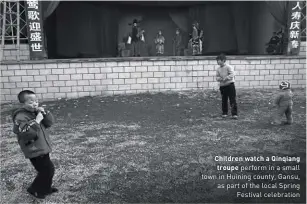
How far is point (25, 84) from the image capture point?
775 centimetres

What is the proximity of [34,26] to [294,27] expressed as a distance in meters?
7.66

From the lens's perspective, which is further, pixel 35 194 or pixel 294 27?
pixel 294 27

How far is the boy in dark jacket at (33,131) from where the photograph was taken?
Result: 2.65m

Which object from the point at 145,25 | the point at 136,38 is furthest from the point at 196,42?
the point at 145,25

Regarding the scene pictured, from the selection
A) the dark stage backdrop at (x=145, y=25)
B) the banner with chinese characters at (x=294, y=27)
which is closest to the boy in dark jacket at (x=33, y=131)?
the banner with chinese characters at (x=294, y=27)

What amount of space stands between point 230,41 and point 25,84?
8.96 metres

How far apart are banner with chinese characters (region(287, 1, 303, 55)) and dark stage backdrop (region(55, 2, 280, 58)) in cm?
391

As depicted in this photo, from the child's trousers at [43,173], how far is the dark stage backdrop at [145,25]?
8.91 metres

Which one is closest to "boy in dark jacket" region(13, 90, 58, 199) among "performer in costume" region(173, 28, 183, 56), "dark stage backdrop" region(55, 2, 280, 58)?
"dark stage backdrop" region(55, 2, 280, 58)

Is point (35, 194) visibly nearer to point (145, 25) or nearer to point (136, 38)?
point (136, 38)

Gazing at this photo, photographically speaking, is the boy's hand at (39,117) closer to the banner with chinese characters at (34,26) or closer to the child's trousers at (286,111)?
the child's trousers at (286,111)

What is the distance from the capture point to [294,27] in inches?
328

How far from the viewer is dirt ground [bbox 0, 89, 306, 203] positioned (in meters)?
3.13

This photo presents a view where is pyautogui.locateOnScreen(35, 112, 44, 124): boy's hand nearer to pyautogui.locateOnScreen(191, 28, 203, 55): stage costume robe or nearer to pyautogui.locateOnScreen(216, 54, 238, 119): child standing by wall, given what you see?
pyautogui.locateOnScreen(216, 54, 238, 119): child standing by wall
